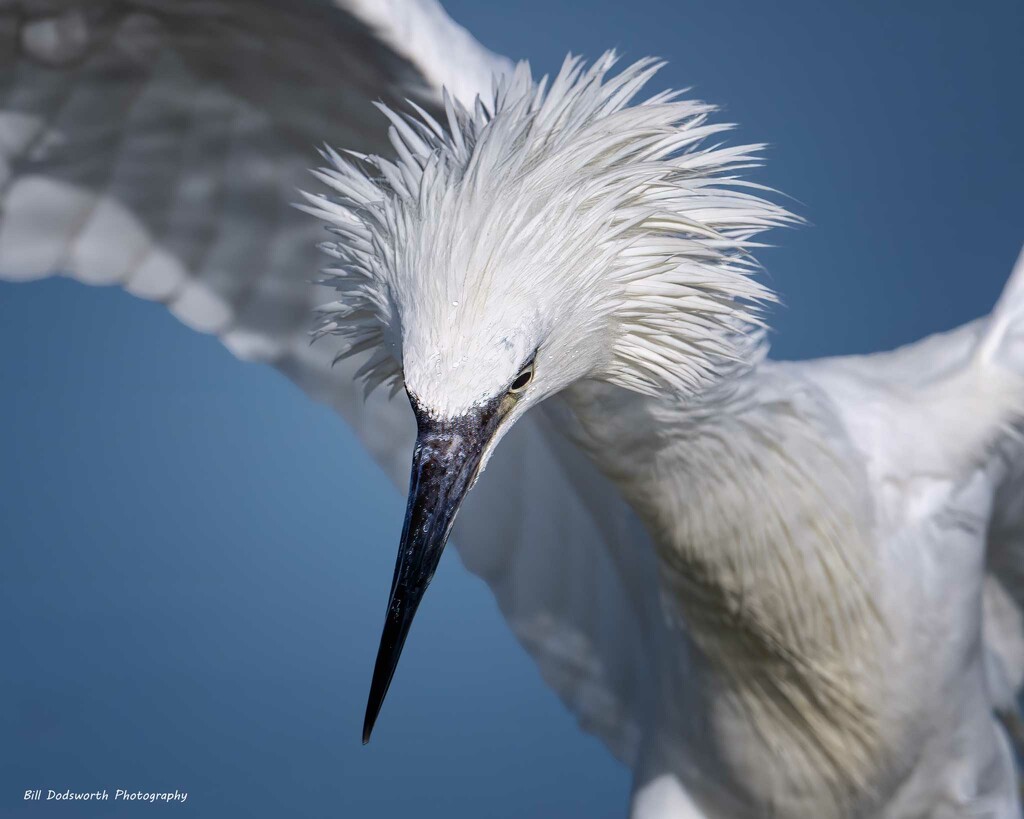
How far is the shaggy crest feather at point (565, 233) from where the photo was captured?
0.65m

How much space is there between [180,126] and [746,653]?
713 mm

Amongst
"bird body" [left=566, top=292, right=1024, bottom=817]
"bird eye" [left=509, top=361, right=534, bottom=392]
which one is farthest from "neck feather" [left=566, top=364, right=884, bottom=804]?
"bird eye" [left=509, top=361, right=534, bottom=392]

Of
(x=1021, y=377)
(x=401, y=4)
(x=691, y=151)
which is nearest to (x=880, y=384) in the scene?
(x=1021, y=377)

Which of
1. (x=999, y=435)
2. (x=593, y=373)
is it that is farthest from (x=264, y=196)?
(x=999, y=435)

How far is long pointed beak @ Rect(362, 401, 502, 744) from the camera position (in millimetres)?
651

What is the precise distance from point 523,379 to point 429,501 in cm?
9

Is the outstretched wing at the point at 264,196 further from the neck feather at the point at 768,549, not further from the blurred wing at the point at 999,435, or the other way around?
the blurred wing at the point at 999,435

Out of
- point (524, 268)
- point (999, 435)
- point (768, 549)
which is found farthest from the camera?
point (999, 435)

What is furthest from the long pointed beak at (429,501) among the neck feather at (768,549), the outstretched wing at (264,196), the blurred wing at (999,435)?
the blurred wing at (999,435)

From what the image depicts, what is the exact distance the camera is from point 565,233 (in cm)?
67

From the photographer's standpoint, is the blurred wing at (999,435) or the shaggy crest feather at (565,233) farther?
the blurred wing at (999,435)

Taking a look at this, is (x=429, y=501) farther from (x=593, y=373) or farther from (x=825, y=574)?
(x=825, y=574)

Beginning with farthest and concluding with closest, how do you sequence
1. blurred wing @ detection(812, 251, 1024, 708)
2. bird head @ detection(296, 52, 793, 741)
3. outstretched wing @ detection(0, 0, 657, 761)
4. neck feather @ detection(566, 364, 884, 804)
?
blurred wing @ detection(812, 251, 1024, 708), outstretched wing @ detection(0, 0, 657, 761), neck feather @ detection(566, 364, 884, 804), bird head @ detection(296, 52, 793, 741)

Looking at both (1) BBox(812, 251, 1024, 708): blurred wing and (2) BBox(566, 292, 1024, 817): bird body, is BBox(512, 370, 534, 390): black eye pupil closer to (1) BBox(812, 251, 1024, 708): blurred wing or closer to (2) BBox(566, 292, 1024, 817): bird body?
(2) BBox(566, 292, 1024, 817): bird body
